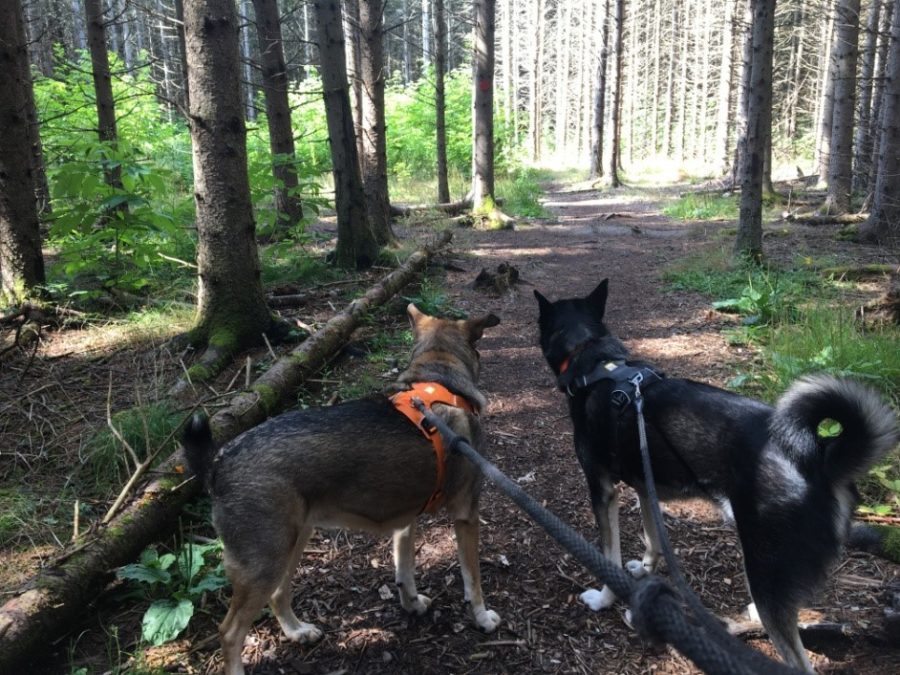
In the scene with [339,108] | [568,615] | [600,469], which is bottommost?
[568,615]

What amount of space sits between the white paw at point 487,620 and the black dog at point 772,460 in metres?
1.04

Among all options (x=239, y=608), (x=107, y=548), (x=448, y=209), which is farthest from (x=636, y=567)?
(x=448, y=209)

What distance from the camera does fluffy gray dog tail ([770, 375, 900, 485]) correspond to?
7.42 ft

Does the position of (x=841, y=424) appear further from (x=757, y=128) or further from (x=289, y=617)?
(x=757, y=128)

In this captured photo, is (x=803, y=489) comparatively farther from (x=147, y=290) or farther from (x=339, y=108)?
(x=339, y=108)

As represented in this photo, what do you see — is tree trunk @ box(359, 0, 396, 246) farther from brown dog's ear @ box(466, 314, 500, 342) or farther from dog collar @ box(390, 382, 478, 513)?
dog collar @ box(390, 382, 478, 513)

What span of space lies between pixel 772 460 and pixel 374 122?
10.6 meters

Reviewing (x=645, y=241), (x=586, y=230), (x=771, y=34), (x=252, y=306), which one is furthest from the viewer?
(x=586, y=230)

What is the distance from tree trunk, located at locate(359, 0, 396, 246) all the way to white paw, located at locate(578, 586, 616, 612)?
8.73 metres

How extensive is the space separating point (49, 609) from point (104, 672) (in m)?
0.39

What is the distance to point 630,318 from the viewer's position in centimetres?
779

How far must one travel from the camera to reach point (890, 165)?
9852mm

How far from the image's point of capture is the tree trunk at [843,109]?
12.2 meters

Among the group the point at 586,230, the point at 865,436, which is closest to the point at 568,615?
the point at 865,436
